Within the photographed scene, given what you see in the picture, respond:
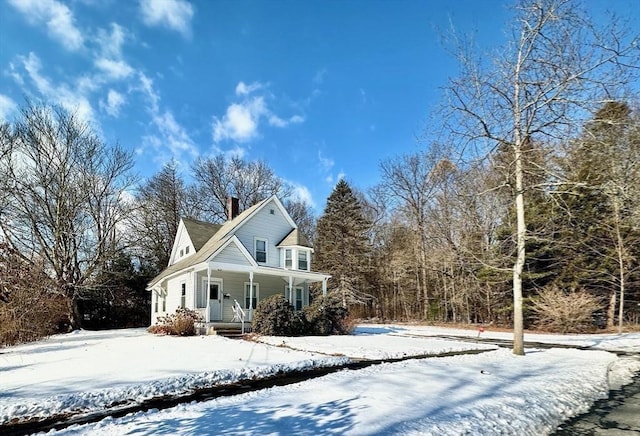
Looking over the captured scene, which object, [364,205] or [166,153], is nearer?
[166,153]

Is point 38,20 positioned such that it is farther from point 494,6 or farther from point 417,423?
point 417,423

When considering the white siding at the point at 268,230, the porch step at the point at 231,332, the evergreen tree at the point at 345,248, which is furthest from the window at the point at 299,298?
the evergreen tree at the point at 345,248

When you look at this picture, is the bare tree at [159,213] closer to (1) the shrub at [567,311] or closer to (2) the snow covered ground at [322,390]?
(2) the snow covered ground at [322,390]

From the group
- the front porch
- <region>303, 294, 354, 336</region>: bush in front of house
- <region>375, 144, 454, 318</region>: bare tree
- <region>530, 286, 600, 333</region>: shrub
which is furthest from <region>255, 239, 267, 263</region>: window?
<region>530, 286, 600, 333</region>: shrub

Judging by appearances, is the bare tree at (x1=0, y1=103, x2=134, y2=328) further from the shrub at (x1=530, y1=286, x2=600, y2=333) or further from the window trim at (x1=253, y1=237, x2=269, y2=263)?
the shrub at (x1=530, y1=286, x2=600, y2=333)

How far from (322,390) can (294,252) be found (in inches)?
619

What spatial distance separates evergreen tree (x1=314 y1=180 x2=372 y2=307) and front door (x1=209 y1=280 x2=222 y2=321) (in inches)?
485

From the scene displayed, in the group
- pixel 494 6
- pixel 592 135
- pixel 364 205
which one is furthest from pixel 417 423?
pixel 364 205

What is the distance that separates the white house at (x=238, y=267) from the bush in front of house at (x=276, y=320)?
5.25ft

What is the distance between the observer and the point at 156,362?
929cm

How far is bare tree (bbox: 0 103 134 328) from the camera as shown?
72.7ft

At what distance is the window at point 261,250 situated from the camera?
2147cm

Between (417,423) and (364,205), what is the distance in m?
33.3

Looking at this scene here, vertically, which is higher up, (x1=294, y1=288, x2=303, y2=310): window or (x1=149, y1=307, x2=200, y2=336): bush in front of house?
(x1=294, y1=288, x2=303, y2=310): window
